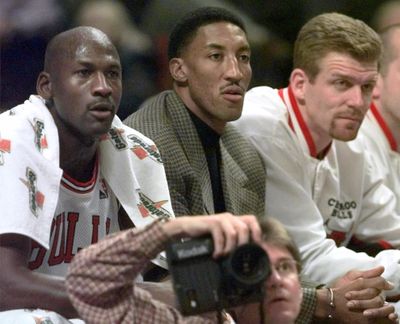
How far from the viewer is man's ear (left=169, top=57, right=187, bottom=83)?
9.77 ft

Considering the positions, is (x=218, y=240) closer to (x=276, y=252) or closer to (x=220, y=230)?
(x=220, y=230)

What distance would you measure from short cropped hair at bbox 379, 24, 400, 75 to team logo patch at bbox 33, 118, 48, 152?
1.54 m

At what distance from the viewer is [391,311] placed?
285cm

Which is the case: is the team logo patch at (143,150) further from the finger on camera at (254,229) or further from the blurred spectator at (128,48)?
the finger on camera at (254,229)

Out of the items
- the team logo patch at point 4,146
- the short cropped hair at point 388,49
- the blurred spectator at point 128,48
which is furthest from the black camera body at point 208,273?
the short cropped hair at point 388,49

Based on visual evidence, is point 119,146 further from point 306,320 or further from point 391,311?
point 391,311

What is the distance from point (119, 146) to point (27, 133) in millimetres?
292

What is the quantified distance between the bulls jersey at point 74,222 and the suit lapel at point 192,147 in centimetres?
33

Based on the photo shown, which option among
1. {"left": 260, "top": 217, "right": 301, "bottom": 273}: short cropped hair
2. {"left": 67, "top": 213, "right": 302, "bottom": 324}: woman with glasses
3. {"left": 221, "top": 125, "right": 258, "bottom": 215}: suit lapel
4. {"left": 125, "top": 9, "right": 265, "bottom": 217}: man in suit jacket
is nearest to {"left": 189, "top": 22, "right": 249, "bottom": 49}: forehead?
{"left": 125, "top": 9, "right": 265, "bottom": 217}: man in suit jacket

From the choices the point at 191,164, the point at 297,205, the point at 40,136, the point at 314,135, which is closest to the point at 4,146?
the point at 40,136

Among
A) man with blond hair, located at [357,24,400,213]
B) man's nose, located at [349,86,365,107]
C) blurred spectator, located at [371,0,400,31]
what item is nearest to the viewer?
man's nose, located at [349,86,365,107]

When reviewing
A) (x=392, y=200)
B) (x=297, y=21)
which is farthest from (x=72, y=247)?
(x=297, y=21)

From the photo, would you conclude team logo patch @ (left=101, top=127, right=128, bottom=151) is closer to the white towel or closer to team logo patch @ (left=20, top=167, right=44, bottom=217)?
the white towel

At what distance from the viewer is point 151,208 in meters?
2.54
